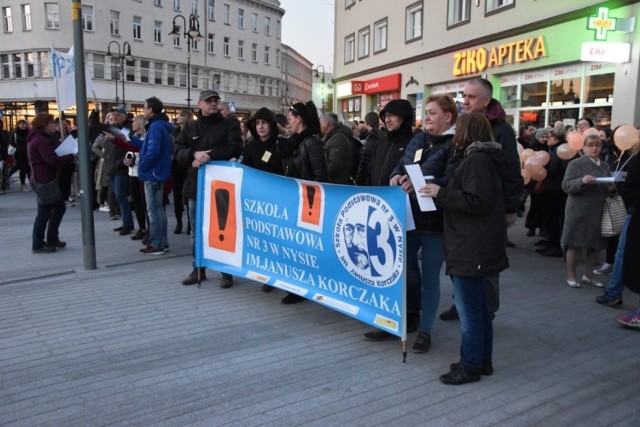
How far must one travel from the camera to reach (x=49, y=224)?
7.99m

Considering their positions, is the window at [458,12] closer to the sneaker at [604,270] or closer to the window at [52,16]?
the sneaker at [604,270]

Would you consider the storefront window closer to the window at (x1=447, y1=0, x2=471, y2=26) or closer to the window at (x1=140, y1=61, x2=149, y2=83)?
the window at (x1=447, y1=0, x2=471, y2=26)

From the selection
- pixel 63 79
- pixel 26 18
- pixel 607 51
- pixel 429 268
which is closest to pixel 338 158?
pixel 429 268

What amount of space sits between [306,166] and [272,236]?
80 centimetres

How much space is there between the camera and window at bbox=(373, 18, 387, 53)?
2427cm

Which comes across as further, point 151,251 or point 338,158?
point 151,251

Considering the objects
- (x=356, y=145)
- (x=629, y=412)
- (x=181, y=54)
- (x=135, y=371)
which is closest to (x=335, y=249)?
(x=135, y=371)

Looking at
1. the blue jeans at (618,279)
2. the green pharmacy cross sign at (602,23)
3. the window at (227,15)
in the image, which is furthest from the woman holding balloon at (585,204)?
the window at (227,15)

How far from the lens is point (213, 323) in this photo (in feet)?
16.3

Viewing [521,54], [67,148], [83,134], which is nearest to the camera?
[83,134]

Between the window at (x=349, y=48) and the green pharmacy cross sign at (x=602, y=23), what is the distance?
17214 millimetres

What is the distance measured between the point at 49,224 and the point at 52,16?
45.9 m

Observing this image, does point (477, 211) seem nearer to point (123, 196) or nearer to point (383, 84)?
point (123, 196)

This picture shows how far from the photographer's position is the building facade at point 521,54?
12.0m
